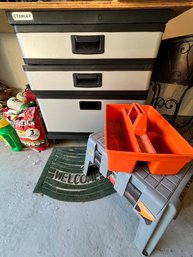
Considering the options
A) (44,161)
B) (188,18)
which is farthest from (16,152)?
(188,18)

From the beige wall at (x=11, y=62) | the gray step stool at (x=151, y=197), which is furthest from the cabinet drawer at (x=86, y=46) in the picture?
the beige wall at (x=11, y=62)

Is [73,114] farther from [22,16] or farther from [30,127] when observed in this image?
[22,16]

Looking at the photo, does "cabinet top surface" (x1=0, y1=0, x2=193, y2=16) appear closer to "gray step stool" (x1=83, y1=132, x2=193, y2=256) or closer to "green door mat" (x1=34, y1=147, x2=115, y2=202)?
"gray step stool" (x1=83, y1=132, x2=193, y2=256)

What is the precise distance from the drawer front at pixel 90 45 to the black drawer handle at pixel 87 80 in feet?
0.27

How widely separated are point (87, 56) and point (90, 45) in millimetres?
52

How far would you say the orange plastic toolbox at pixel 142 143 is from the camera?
517 millimetres

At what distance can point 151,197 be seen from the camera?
52 cm

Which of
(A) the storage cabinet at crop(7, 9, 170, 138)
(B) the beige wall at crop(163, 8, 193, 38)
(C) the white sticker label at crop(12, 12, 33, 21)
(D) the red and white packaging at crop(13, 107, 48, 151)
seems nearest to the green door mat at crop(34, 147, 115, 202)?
(D) the red and white packaging at crop(13, 107, 48, 151)

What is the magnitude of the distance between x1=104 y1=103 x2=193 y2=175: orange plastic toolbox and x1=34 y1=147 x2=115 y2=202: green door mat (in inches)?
12.6

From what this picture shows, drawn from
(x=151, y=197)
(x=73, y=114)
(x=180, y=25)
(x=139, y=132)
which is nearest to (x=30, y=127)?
(x=73, y=114)

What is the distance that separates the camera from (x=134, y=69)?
2.46ft

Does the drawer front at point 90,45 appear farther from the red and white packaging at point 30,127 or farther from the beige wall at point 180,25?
the beige wall at point 180,25

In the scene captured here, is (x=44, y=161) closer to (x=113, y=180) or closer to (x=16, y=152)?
(x=16, y=152)

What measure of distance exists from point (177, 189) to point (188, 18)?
3.46ft
